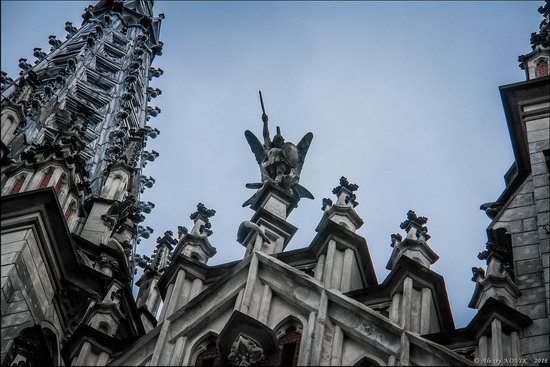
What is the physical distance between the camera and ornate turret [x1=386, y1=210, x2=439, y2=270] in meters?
25.1

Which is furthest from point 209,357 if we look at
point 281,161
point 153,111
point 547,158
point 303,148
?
point 153,111

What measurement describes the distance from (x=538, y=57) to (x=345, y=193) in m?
5.00

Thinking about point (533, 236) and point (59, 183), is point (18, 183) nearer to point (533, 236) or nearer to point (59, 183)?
point (59, 183)

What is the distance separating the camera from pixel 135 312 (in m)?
29.5

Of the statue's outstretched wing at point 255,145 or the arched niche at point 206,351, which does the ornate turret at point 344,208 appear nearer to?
the statue's outstretched wing at point 255,145

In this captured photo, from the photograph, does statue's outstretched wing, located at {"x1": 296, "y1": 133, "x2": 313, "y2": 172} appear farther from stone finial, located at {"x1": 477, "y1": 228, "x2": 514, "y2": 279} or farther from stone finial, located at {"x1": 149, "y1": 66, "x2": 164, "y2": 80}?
stone finial, located at {"x1": 149, "y1": 66, "x2": 164, "y2": 80}

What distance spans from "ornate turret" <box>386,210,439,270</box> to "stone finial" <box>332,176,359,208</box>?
0.97m

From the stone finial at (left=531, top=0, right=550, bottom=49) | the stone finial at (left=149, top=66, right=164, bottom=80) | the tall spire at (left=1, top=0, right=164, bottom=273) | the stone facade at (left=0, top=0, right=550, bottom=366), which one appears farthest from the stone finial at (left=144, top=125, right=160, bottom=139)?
the stone finial at (left=531, top=0, right=550, bottom=49)

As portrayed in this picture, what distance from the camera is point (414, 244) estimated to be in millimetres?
25297

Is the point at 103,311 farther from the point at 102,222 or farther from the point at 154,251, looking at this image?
the point at 154,251

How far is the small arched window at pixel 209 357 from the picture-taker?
23219 mm

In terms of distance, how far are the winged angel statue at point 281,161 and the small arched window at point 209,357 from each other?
4.31 metres

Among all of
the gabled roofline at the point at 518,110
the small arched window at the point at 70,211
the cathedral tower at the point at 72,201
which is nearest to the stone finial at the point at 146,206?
the cathedral tower at the point at 72,201

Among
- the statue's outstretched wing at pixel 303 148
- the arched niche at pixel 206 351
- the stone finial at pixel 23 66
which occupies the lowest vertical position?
the arched niche at pixel 206 351
